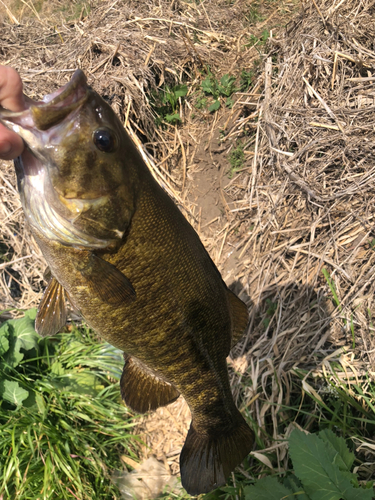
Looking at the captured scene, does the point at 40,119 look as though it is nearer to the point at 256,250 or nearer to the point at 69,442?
the point at 256,250

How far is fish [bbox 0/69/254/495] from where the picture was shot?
132 centimetres

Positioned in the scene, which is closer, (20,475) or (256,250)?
(20,475)

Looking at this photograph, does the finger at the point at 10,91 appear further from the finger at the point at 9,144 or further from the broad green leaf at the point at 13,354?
the broad green leaf at the point at 13,354

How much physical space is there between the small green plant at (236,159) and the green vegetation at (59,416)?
87.7 inches

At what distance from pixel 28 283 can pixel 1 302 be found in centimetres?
40

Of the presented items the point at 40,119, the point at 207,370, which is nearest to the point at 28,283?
the point at 207,370

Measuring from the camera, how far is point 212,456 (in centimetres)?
197

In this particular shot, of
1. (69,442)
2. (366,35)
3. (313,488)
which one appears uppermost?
(366,35)

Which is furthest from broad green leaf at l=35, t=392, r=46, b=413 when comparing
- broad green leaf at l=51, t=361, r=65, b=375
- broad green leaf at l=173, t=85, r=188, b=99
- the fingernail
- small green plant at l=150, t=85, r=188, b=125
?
broad green leaf at l=173, t=85, r=188, b=99

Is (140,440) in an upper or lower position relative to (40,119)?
lower

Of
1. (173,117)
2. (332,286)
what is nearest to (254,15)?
(173,117)

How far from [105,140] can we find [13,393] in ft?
9.02

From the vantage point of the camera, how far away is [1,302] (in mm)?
4305

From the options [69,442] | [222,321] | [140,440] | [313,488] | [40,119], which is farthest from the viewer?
[140,440]
